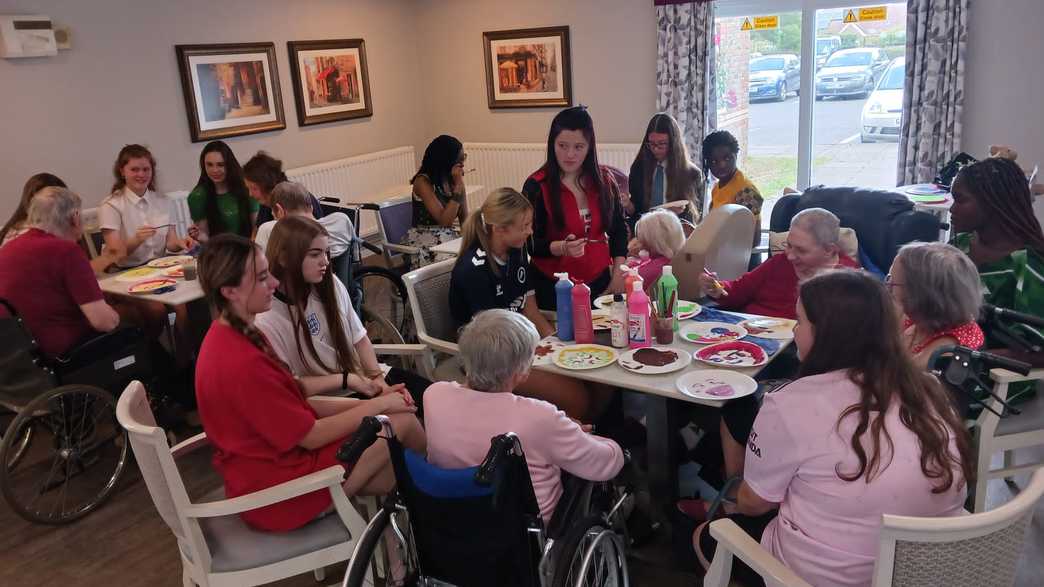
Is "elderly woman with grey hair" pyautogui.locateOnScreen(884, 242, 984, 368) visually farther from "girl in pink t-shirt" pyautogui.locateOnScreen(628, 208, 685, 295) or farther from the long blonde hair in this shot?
the long blonde hair

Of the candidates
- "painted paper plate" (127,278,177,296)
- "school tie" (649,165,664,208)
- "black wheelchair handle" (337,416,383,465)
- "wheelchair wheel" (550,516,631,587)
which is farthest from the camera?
"school tie" (649,165,664,208)

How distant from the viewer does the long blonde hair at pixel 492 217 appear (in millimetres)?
2930

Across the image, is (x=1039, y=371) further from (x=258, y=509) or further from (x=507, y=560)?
(x=258, y=509)

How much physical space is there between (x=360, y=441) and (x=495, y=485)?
33cm

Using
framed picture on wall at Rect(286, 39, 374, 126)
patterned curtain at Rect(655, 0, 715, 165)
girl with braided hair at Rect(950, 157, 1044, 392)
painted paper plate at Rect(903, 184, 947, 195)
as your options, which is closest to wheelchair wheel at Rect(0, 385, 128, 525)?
girl with braided hair at Rect(950, 157, 1044, 392)

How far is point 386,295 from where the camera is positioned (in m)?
5.64

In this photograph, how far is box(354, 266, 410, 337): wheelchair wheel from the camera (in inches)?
184

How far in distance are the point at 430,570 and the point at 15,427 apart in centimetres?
200

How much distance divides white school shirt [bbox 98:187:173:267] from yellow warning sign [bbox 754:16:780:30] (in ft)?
14.8

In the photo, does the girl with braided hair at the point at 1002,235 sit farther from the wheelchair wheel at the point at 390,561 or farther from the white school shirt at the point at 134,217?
the white school shirt at the point at 134,217

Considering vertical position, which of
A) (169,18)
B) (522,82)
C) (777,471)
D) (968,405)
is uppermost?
(169,18)

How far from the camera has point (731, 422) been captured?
7.28ft

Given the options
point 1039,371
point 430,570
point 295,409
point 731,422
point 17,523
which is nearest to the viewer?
point 430,570

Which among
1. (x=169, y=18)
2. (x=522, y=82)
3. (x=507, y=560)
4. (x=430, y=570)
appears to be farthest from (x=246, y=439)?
(x=522, y=82)
